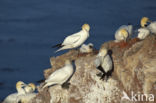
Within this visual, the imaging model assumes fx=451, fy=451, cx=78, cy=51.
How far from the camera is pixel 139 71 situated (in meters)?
8.73

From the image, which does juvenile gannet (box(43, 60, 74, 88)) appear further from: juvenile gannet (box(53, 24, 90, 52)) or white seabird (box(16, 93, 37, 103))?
white seabird (box(16, 93, 37, 103))

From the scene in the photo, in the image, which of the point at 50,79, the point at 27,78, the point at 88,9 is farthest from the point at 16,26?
the point at 50,79

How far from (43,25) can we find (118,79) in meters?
11.9

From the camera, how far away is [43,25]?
67.9 feet

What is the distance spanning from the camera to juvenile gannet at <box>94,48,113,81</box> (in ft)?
29.6

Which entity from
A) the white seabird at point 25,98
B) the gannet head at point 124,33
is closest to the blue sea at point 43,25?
the white seabird at point 25,98

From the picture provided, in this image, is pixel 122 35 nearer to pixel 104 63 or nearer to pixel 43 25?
pixel 104 63

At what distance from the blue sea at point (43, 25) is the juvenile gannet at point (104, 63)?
6600 mm

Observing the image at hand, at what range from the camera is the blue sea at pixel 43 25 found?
16750 mm

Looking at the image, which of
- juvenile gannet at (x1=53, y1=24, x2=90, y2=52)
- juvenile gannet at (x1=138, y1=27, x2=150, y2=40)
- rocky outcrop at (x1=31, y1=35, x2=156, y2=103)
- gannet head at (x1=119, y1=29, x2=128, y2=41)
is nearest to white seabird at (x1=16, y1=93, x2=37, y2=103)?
rocky outcrop at (x1=31, y1=35, x2=156, y2=103)

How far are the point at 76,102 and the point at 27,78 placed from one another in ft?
22.3

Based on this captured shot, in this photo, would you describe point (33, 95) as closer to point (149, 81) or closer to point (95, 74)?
point (95, 74)

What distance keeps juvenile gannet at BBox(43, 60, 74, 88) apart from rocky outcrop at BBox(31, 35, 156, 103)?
258mm

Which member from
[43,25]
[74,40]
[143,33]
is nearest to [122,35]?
[143,33]
